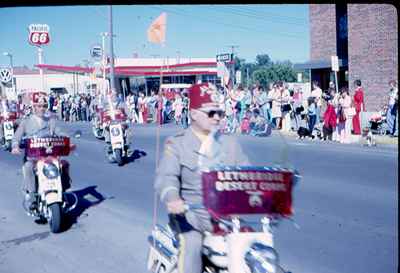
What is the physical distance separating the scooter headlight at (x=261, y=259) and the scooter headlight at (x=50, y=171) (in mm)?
3718

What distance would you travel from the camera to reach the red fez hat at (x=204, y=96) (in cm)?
342

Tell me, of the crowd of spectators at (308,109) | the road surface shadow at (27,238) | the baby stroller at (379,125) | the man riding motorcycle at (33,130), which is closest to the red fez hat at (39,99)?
the man riding motorcycle at (33,130)

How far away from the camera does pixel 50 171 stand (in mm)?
6219

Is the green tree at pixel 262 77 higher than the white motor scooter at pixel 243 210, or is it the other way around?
the green tree at pixel 262 77

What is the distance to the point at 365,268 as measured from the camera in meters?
4.72

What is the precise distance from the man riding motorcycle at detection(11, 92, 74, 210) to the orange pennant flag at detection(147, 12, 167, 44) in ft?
11.5

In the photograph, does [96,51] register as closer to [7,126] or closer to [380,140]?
[7,126]

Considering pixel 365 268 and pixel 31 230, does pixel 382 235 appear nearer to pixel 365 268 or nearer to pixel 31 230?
pixel 365 268

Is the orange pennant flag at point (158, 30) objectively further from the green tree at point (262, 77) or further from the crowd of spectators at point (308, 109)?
the green tree at point (262, 77)

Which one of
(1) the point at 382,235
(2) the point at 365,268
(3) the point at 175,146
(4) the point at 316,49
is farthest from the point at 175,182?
(4) the point at 316,49

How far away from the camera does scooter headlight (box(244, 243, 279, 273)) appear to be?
2961mm

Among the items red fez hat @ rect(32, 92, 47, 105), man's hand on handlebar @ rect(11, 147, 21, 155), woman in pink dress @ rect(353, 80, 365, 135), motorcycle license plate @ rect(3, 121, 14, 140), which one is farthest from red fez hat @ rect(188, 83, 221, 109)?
motorcycle license plate @ rect(3, 121, 14, 140)

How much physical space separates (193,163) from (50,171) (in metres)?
3.26

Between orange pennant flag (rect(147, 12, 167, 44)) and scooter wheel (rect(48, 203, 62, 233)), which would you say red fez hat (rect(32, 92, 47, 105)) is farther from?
orange pennant flag (rect(147, 12, 167, 44))
